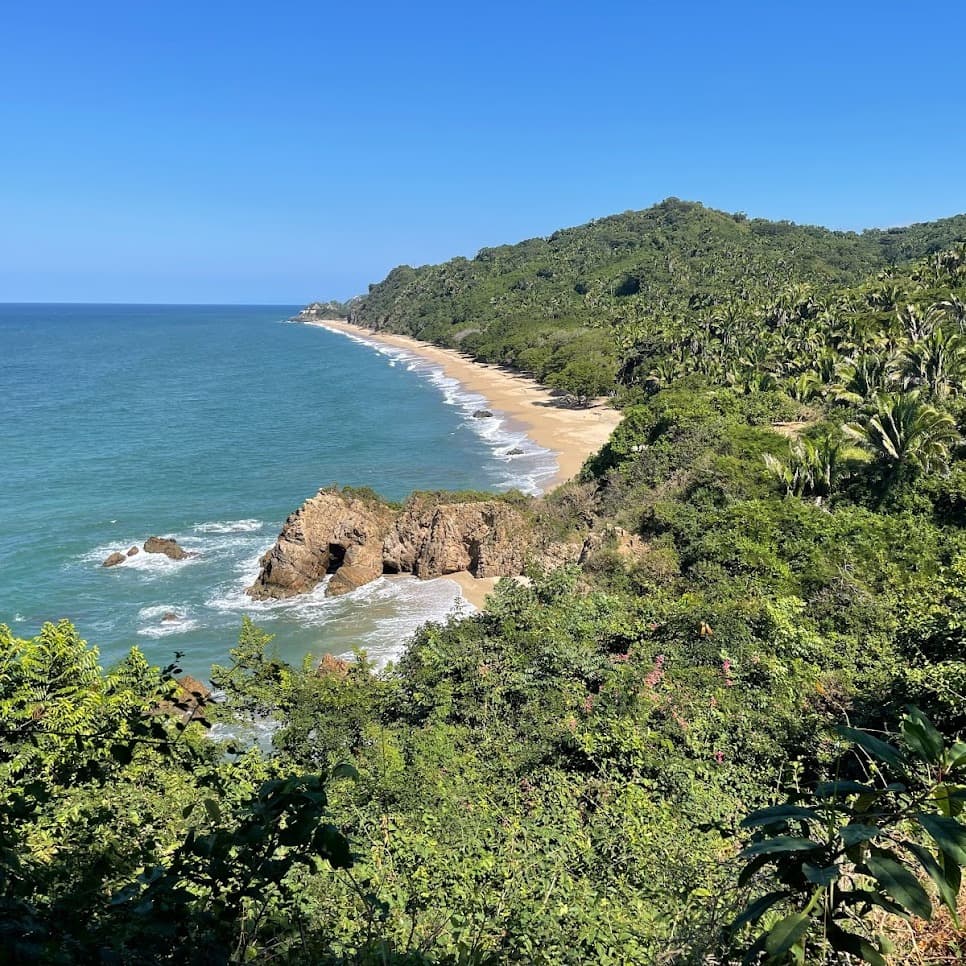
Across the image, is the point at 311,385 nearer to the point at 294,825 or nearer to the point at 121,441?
the point at 121,441

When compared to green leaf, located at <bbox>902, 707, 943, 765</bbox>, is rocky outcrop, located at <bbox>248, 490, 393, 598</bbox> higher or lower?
lower

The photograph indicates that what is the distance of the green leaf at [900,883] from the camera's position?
6.27 feet

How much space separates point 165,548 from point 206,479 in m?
13.3

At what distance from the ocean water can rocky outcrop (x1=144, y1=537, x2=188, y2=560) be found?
485mm

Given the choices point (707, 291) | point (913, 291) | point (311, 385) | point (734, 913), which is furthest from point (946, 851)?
point (707, 291)

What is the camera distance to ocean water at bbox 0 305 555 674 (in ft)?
87.5

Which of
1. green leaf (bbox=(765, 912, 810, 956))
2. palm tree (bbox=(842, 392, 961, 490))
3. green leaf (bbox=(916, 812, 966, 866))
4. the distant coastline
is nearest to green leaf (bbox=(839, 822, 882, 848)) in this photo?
green leaf (bbox=(916, 812, 966, 866))

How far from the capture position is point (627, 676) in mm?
12594

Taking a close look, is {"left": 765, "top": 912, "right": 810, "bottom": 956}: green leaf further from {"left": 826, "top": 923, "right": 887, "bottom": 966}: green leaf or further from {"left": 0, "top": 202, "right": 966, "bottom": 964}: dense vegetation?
{"left": 826, "top": 923, "right": 887, "bottom": 966}: green leaf

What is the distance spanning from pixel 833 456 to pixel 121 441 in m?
53.4

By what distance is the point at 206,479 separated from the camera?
45531 mm

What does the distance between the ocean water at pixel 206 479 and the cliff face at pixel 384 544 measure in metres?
0.91

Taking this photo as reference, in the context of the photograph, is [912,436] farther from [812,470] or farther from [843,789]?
[843,789]

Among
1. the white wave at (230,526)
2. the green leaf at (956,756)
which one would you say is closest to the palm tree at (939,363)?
the green leaf at (956,756)
